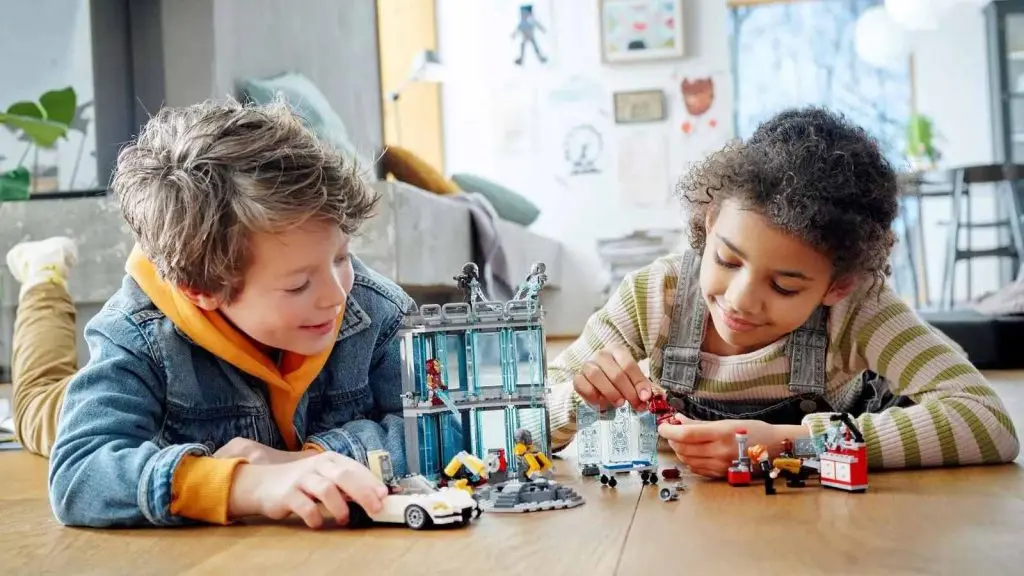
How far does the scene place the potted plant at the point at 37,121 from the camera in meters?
2.29

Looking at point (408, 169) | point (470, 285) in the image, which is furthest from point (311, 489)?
point (408, 169)

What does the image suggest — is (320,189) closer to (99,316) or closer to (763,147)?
(99,316)

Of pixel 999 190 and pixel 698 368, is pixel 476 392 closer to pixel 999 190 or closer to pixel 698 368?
pixel 698 368

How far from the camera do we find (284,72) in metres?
3.26

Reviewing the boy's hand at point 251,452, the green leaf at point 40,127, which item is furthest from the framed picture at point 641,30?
the boy's hand at point 251,452

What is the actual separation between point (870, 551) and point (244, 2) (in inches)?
103

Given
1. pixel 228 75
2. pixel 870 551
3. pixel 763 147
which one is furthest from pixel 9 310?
pixel 870 551

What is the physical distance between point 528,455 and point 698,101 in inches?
182

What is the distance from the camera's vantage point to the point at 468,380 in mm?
1189

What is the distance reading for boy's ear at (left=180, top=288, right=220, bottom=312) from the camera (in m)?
1.12

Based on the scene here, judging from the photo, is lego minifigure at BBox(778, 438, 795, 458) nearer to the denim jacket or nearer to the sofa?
the denim jacket

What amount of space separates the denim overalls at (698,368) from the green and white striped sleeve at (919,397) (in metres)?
0.03

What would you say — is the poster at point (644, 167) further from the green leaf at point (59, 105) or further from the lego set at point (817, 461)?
the lego set at point (817, 461)

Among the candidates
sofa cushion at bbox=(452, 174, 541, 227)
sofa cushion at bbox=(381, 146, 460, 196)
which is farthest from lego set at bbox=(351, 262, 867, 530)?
sofa cushion at bbox=(452, 174, 541, 227)
